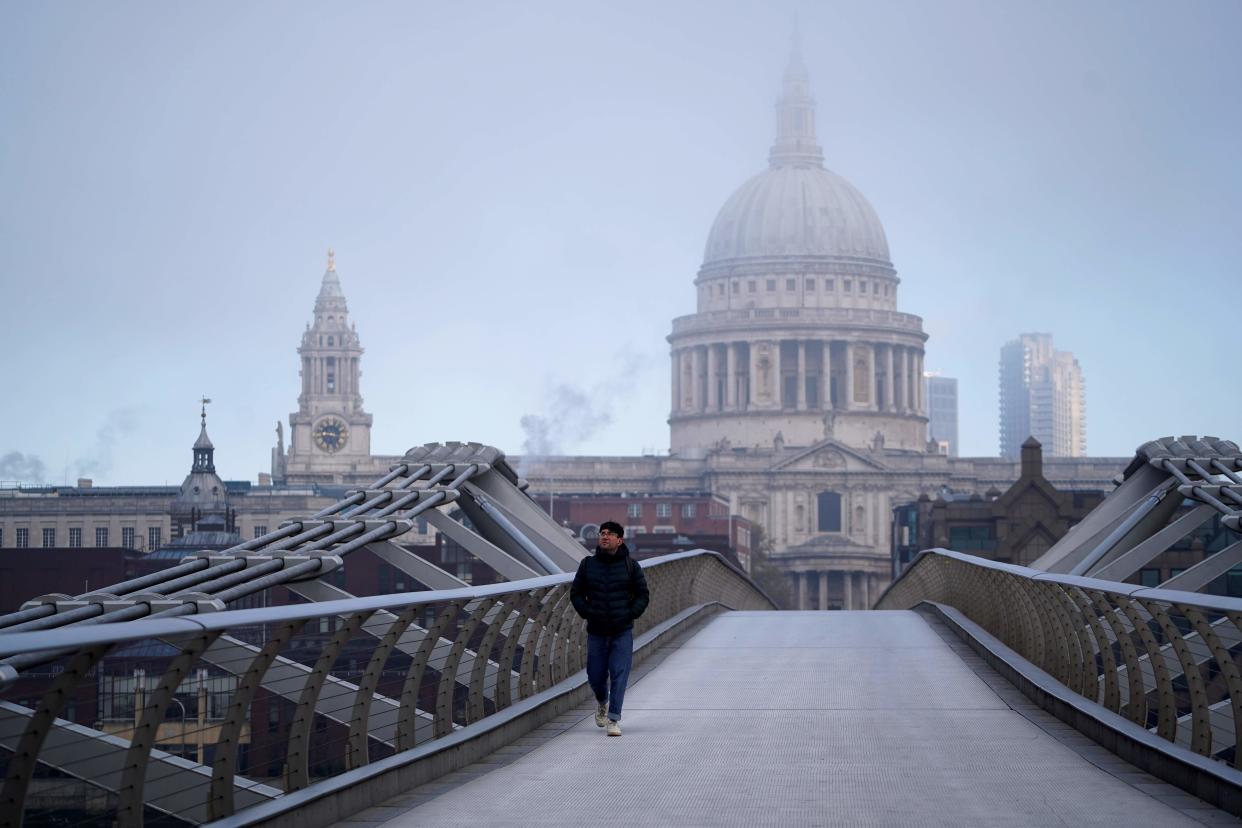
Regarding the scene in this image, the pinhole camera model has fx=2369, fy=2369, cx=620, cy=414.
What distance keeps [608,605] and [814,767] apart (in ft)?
10.4

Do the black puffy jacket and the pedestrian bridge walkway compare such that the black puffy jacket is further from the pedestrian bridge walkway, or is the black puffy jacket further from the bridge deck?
the bridge deck

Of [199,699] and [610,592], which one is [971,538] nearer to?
[610,592]

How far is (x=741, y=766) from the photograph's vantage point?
16312mm

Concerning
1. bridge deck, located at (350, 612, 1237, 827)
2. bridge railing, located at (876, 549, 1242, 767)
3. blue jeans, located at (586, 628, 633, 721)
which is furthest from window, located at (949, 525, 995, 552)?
blue jeans, located at (586, 628, 633, 721)

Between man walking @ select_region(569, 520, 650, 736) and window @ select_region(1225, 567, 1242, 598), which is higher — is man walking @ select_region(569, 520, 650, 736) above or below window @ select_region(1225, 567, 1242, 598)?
above

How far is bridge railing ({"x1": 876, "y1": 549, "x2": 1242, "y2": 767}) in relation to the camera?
14.4m

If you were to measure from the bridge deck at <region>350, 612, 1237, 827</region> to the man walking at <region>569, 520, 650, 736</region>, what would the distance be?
516mm

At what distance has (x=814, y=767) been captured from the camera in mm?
16203

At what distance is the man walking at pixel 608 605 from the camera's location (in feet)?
61.8

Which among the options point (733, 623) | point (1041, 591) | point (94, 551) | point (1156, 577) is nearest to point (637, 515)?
point (94, 551)

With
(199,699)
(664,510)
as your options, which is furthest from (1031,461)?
(199,699)

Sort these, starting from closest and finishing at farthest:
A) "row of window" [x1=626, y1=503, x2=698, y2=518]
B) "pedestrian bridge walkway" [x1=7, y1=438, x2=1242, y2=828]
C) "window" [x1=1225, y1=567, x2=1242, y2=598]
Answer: "pedestrian bridge walkway" [x1=7, y1=438, x2=1242, y2=828], "window" [x1=1225, y1=567, x2=1242, y2=598], "row of window" [x1=626, y1=503, x2=698, y2=518]

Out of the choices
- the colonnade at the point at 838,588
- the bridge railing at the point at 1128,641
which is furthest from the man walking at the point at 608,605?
the colonnade at the point at 838,588

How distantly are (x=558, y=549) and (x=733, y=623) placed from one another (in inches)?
349
